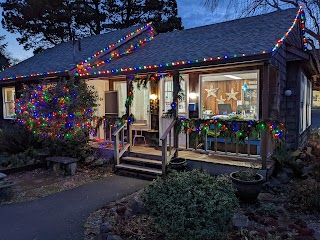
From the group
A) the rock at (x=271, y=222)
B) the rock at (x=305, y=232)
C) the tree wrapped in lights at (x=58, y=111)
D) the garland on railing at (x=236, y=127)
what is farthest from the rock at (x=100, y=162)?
the rock at (x=305, y=232)

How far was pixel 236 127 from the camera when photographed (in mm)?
5832

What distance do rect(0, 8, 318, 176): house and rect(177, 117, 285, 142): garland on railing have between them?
0.03m

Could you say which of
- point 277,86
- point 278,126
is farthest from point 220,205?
point 277,86

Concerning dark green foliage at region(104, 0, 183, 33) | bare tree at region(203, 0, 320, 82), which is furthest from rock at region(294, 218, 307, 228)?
dark green foliage at region(104, 0, 183, 33)

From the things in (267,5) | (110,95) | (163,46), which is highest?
(267,5)

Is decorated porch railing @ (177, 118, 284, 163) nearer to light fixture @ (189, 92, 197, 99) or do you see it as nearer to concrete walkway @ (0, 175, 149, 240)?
light fixture @ (189, 92, 197, 99)

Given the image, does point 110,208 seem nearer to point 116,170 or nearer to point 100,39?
point 116,170

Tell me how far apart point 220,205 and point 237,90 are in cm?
630

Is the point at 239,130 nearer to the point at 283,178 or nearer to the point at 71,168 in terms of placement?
the point at 283,178

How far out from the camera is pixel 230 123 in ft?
19.5

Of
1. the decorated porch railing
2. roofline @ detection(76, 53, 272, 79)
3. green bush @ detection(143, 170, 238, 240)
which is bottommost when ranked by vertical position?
green bush @ detection(143, 170, 238, 240)

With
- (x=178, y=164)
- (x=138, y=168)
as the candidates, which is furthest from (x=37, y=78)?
(x=178, y=164)

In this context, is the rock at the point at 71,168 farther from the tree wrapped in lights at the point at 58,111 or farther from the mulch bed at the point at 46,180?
the tree wrapped in lights at the point at 58,111

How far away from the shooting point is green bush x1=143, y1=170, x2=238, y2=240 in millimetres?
2707
